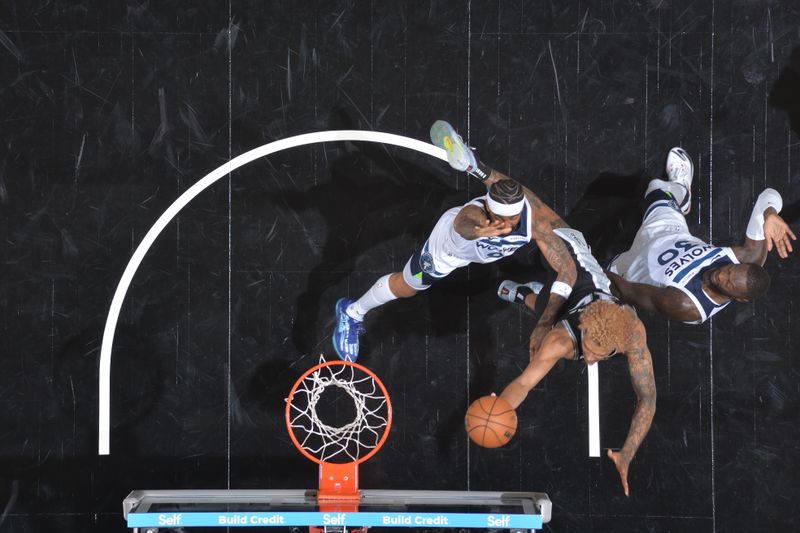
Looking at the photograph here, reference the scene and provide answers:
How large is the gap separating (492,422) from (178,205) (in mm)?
3814

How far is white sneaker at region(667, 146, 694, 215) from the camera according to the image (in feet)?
23.9

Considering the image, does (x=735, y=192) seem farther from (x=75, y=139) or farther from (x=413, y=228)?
(x=75, y=139)

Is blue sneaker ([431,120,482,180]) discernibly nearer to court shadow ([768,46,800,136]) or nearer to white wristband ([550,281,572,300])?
white wristband ([550,281,572,300])

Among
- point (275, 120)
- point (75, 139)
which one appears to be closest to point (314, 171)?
Result: point (275, 120)

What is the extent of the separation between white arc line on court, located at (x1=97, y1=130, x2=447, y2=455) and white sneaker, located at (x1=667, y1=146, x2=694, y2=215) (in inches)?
87.3

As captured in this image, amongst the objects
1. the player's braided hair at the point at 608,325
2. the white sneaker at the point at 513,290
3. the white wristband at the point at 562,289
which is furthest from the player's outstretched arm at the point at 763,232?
the white sneaker at the point at 513,290

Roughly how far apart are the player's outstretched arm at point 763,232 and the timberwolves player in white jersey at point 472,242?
1656 millimetres

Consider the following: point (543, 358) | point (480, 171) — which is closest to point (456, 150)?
point (480, 171)

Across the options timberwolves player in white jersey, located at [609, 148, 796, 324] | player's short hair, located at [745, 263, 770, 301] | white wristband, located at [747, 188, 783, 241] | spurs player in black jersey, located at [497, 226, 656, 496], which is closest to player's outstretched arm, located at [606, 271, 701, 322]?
timberwolves player in white jersey, located at [609, 148, 796, 324]

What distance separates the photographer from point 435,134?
6992mm

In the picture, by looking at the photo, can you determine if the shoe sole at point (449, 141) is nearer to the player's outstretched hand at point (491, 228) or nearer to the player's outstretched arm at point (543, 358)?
the player's outstretched hand at point (491, 228)

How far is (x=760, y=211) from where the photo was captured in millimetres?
6609

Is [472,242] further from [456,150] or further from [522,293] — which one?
[522,293]

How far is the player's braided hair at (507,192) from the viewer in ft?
18.5
